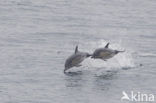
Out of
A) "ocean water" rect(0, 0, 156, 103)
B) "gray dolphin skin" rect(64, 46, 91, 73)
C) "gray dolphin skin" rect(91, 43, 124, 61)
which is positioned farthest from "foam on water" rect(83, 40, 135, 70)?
"gray dolphin skin" rect(64, 46, 91, 73)

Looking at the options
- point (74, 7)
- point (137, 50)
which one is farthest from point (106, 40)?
point (74, 7)

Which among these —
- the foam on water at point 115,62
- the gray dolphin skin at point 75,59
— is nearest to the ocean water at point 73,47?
the foam on water at point 115,62

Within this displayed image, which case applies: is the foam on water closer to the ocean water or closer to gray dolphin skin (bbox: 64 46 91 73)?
the ocean water

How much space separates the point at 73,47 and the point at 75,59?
13.0ft

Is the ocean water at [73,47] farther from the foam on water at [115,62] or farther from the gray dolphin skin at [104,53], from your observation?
the gray dolphin skin at [104,53]

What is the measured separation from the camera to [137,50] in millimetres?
Result: 40625

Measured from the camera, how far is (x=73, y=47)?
41062mm

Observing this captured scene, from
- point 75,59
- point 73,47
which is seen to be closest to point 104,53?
point 75,59

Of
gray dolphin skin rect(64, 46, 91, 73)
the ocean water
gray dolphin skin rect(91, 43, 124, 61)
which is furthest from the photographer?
gray dolphin skin rect(91, 43, 124, 61)

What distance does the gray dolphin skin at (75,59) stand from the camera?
121ft

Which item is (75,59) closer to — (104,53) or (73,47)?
(104,53)

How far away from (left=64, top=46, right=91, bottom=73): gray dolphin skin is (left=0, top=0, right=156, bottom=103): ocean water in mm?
436

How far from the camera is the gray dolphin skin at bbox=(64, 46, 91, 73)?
36.9m

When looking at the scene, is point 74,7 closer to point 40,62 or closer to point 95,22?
point 95,22
